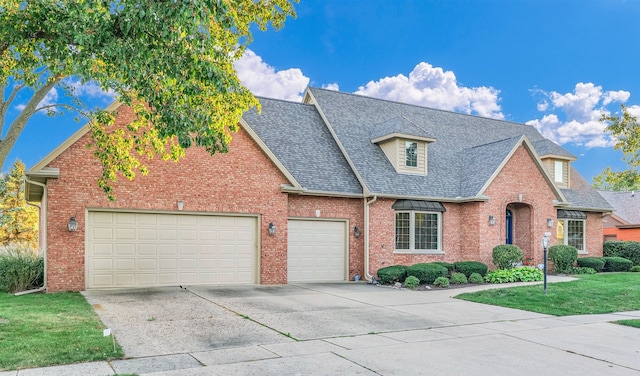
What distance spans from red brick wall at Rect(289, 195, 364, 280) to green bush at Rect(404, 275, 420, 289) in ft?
7.24

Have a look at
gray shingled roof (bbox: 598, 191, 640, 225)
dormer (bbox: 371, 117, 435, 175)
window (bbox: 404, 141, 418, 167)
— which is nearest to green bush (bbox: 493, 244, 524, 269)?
dormer (bbox: 371, 117, 435, 175)

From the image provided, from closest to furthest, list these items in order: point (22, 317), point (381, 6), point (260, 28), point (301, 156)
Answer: point (22, 317)
point (260, 28)
point (301, 156)
point (381, 6)

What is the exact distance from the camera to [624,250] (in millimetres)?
23797

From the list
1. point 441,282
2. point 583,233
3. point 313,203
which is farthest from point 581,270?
point 313,203

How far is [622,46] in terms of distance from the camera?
31.2 metres

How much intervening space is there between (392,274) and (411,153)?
5.77 metres

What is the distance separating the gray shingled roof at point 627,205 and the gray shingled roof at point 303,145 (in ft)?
79.8

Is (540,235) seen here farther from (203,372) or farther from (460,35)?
(203,372)

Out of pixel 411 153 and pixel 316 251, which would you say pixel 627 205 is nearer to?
pixel 411 153

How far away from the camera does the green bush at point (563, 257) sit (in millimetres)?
20062

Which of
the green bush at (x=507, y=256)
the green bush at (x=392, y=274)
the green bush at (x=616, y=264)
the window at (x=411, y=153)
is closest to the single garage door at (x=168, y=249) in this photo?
the green bush at (x=392, y=274)

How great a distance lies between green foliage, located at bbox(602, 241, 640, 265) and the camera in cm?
2344

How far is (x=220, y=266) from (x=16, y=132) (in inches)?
267

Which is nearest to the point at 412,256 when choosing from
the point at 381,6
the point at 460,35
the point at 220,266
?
the point at 220,266
